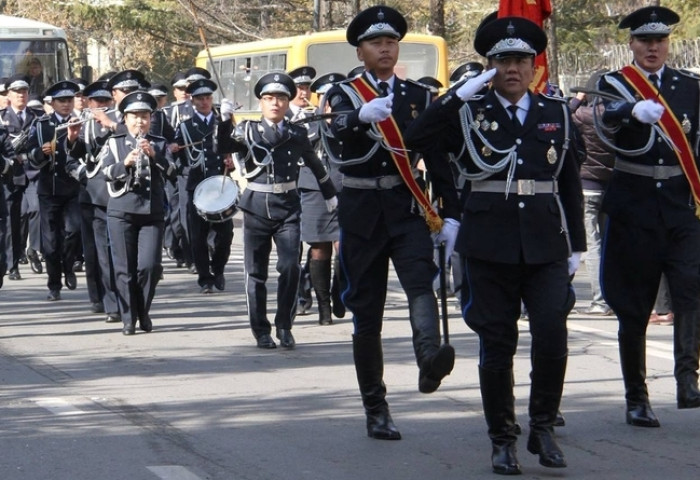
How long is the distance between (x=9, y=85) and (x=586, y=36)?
2438 cm

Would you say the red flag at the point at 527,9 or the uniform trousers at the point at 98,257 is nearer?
the red flag at the point at 527,9

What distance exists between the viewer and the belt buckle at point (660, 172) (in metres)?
7.91

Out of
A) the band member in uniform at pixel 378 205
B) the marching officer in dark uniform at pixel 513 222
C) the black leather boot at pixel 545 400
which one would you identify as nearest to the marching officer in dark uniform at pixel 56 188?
the band member in uniform at pixel 378 205

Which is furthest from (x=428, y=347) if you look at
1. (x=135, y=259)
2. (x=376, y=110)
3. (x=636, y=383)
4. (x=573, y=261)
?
(x=135, y=259)

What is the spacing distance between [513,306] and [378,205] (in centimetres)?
102

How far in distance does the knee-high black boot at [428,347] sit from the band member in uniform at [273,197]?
3.91 meters

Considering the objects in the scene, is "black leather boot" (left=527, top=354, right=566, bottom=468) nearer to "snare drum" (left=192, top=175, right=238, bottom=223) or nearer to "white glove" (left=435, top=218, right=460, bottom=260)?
"white glove" (left=435, top=218, right=460, bottom=260)

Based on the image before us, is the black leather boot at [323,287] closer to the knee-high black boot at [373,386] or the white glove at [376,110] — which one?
the knee-high black boot at [373,386]

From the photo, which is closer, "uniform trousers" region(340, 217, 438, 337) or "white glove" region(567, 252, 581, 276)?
"white glove" region(567, 252, 581, 276)

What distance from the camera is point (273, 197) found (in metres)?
11.4

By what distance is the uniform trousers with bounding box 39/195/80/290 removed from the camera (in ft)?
49.7

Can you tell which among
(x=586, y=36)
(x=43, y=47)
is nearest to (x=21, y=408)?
(x=43, y=47)

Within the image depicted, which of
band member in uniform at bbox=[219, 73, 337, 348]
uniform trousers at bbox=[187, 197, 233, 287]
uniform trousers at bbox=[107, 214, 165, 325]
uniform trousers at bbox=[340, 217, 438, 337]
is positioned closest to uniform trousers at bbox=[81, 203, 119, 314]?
uniform trousers at bbox=[107, 214, 165, 325]

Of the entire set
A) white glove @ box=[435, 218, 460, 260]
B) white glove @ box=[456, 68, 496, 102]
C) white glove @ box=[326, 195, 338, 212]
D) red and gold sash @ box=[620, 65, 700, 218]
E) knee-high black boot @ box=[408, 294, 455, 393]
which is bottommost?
knee-high black boot @ box=[408, 294, 455, 393]
